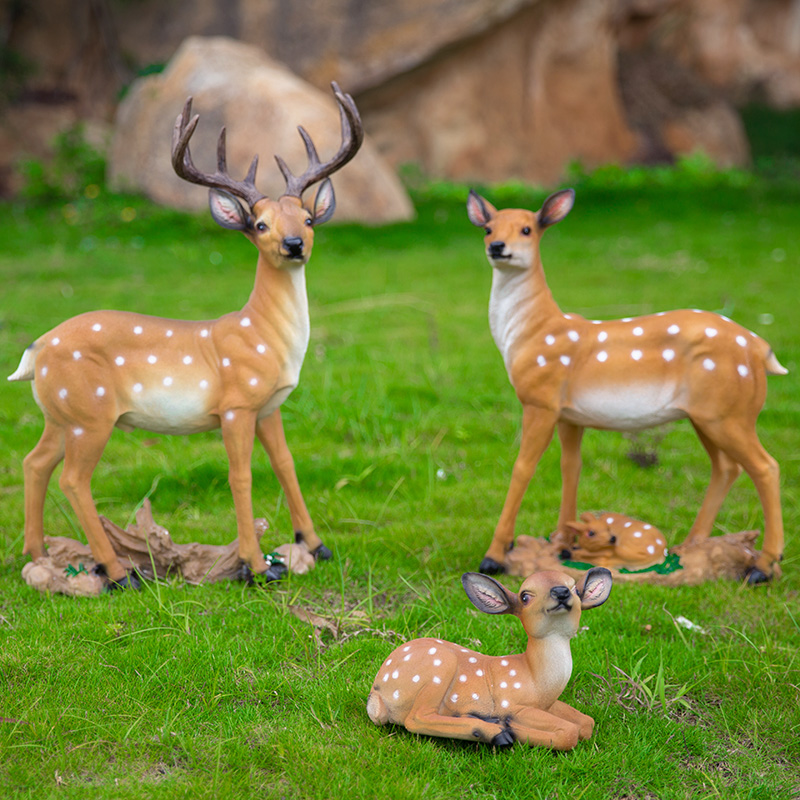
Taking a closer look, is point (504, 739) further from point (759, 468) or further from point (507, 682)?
point (759, 468)

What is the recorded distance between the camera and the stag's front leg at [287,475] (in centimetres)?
421

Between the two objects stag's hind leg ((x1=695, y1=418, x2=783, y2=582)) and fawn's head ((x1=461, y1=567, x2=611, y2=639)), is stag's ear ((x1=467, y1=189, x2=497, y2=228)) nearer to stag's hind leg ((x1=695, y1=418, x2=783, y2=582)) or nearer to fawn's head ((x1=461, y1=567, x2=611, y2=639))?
stag's hind leg ((x1=695, y1=418, x2=783, y2=582))

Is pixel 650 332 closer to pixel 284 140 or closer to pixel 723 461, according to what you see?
pixel 723 461

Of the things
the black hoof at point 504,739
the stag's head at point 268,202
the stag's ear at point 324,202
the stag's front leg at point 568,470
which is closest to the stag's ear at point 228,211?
the stag's head at point 268,202

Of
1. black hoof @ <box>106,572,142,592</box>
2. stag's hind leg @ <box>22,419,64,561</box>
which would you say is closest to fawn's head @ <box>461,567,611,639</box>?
black hoof @ <box>106,572,142,592</box>

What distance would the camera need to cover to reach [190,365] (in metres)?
3.96

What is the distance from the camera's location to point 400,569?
425 cm

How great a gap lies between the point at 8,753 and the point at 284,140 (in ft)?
31.2

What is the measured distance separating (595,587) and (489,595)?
33 cm

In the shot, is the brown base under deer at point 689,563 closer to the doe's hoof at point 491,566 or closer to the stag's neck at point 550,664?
the doe's hoof at point 491,566

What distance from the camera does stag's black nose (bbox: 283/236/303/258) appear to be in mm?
3867

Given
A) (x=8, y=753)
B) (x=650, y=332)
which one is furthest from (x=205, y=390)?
(x=650, y=332)

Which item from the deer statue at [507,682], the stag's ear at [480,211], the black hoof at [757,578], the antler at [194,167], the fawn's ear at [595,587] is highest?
the antler at [194,167]

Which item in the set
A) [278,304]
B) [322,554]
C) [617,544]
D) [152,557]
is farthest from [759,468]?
[152,557]
